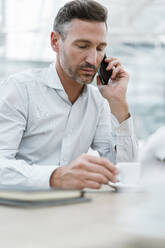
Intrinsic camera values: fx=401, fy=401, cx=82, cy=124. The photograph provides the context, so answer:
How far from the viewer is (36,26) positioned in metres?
11.4

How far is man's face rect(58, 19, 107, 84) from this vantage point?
1.91 metres

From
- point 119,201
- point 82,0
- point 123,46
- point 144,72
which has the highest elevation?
point 82,0

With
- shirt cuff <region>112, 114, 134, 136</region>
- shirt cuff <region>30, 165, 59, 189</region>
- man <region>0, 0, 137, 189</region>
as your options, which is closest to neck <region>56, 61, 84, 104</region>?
man <region>0, 0, 137, 189</region>

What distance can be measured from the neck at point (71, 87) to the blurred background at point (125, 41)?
626 centimetres

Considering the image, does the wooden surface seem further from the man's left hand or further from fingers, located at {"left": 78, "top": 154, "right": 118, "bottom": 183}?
the man's left hand

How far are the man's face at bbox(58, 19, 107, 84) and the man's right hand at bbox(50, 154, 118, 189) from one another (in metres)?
0.89

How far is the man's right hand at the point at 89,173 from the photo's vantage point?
1.06 metres

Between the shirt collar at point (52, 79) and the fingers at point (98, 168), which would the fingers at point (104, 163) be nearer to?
the fingers at point (98, 168)

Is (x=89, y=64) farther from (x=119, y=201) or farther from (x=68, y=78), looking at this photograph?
(x=119, y=201)

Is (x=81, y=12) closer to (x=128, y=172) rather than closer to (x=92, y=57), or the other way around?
(x=92, y=57)

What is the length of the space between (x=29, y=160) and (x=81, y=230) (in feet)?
4.52

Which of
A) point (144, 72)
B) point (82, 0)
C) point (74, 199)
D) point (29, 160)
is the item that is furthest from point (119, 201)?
point (144, 72)

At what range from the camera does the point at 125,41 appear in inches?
522

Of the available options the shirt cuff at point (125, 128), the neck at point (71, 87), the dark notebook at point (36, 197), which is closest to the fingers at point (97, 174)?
the dark notebook at point (36, 197)
